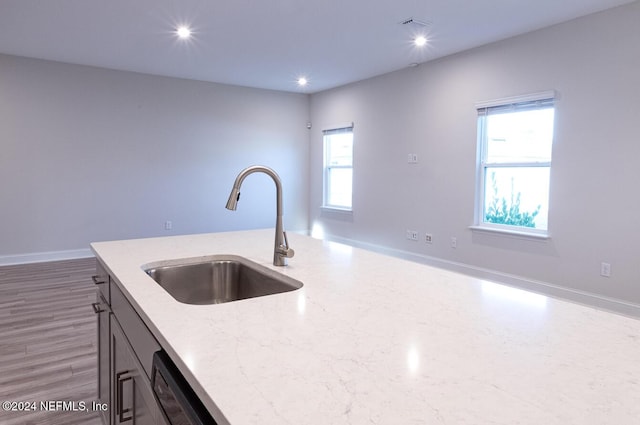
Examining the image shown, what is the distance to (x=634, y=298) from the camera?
11.6 feet

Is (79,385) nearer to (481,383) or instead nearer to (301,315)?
(301,315)

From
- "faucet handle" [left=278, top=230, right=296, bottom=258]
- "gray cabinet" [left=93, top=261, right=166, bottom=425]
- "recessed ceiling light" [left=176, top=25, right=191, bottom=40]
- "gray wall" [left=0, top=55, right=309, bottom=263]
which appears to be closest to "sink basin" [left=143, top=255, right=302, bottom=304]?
"faucet handle" [left=278, top=230, right=296, bottom=258]

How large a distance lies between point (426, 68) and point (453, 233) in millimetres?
2143

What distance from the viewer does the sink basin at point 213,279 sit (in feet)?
5.46

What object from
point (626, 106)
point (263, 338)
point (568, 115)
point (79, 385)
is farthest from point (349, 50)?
point (263, 338)

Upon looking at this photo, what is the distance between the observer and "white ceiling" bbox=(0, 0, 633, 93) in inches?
139

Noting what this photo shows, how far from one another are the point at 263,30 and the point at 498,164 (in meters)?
2.90

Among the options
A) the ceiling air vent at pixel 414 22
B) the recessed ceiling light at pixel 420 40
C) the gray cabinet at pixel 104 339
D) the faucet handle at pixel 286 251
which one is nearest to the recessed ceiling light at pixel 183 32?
the ceiling air vent at pixel 414 22

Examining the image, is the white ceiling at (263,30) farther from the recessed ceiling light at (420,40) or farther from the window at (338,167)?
the window at (338,167)

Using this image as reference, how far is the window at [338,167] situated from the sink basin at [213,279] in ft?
16.3

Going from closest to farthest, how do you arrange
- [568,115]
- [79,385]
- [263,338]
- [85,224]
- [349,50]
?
1. [263,338]
2. [79,385]
3. [568,115]
4. [349,50]
5. [85,224]

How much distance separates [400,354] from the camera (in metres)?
0.85

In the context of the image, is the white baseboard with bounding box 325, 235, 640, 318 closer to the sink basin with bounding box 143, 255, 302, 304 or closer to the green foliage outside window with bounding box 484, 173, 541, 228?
the green foliage outside window with bounding box 484, 173, 541, 228

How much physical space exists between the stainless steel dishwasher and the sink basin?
64cm
